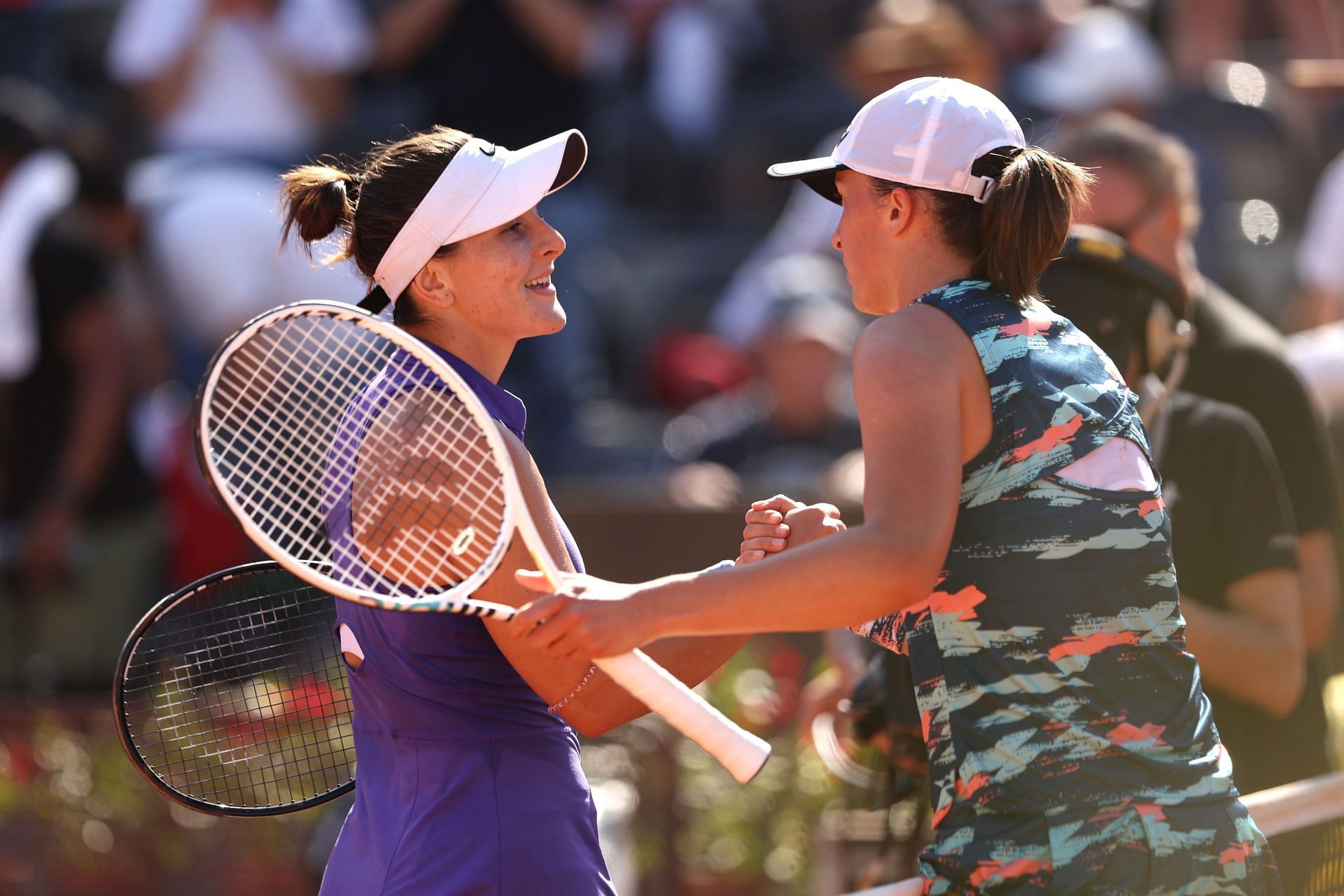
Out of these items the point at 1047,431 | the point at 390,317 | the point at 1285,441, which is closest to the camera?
the point at 1047,431

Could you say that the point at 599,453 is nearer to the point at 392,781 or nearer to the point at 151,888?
the point at 151,888

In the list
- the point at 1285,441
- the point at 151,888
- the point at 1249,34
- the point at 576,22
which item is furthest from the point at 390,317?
the point at 1249,34

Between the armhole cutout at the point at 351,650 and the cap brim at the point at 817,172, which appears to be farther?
the armhole cutout at the point at 351,650

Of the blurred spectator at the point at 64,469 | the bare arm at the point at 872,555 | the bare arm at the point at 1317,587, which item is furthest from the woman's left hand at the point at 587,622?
the blurred spectator at the point at 64,469

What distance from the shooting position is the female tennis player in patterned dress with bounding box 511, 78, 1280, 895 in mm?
2049

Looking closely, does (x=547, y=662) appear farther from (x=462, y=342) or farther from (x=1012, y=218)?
(x=1012, y=218)

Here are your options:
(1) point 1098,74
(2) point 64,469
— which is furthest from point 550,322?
(1) point 1098,74

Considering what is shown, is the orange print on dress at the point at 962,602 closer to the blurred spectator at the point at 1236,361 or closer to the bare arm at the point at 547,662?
the bare arm at the point at 547,662

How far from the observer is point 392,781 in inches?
97.3

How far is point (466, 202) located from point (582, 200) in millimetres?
5570

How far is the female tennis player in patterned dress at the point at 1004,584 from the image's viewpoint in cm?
205

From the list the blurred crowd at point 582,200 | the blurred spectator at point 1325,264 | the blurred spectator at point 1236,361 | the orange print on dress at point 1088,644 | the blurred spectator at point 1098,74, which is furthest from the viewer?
the blurred spectator at point 1098,74

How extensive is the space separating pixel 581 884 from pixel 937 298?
974mm

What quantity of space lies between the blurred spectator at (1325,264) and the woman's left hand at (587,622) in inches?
193
